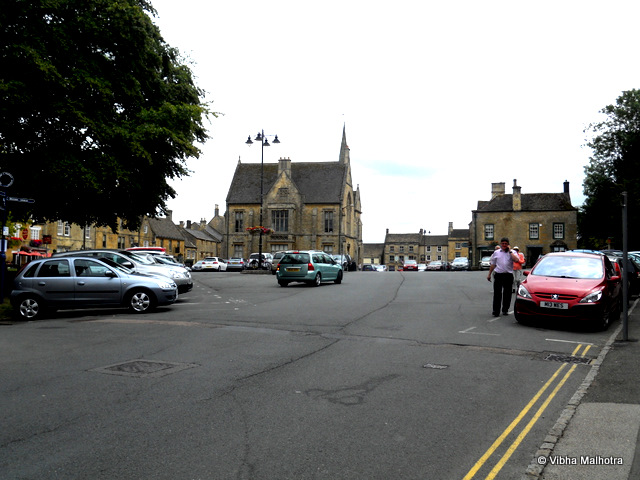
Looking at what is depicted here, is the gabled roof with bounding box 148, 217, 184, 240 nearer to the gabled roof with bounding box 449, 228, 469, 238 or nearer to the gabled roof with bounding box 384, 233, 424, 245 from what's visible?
the gabled roof with bounding box 384, 233, 424, 245

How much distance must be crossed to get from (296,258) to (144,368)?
17.6 m

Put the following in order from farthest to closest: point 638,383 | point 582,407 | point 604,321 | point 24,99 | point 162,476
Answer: point 24,99 → point 604,321 → point 638,383 → point 582,407 → point 162,476

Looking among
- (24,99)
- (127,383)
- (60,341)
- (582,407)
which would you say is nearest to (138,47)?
(24,99)

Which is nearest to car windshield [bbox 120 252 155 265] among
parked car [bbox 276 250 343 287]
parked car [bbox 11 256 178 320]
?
parked car [bbox 11 256 178 320]

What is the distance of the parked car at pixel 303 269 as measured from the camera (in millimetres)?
24359

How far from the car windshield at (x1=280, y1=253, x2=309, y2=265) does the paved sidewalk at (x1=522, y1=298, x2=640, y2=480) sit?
18113mm

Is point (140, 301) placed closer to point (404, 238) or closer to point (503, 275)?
point (503, 275)

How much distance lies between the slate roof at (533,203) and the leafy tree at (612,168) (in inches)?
348

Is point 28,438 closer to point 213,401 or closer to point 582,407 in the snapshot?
point 213,401

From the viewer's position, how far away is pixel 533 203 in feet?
228

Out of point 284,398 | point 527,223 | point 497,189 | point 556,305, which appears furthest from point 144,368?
point 497,189

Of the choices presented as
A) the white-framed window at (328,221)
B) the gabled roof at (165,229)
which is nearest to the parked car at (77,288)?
the white-framed window at (328,221)

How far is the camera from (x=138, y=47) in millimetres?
19688

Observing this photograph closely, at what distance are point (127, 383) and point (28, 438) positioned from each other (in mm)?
1891
